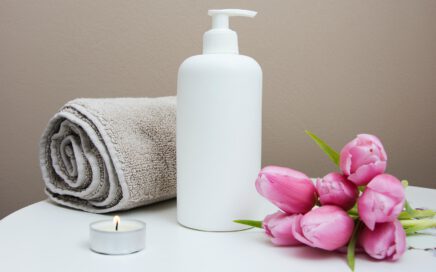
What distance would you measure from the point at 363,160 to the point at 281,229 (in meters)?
0.10

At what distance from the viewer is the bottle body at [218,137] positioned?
53 centimetres

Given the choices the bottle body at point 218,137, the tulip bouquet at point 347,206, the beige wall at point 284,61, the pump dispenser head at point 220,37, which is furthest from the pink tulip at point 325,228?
the beige wall at point 284,61

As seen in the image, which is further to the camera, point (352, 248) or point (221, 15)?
point (221, 15)

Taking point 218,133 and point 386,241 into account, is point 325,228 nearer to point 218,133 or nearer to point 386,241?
point 386,241

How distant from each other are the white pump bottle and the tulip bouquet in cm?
6

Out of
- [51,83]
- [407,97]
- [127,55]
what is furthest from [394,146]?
[51,83]

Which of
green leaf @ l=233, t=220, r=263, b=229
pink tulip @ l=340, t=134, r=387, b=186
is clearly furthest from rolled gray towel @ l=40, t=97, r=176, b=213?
pink tulip @ l=340, t=134, r=387, b=186

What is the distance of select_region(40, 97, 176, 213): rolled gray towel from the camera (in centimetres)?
59

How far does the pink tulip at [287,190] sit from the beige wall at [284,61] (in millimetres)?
521

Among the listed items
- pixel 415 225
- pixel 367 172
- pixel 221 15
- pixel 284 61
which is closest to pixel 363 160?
pixel 367 172

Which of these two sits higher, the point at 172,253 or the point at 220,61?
the point at 220,61

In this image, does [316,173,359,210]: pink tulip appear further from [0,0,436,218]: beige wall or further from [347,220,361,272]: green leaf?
[0,0,436,218]: beige wall

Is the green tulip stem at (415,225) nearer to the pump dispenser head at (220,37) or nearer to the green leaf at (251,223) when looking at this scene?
the green leaf at (251,223)

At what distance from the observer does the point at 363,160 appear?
0.45 meters
